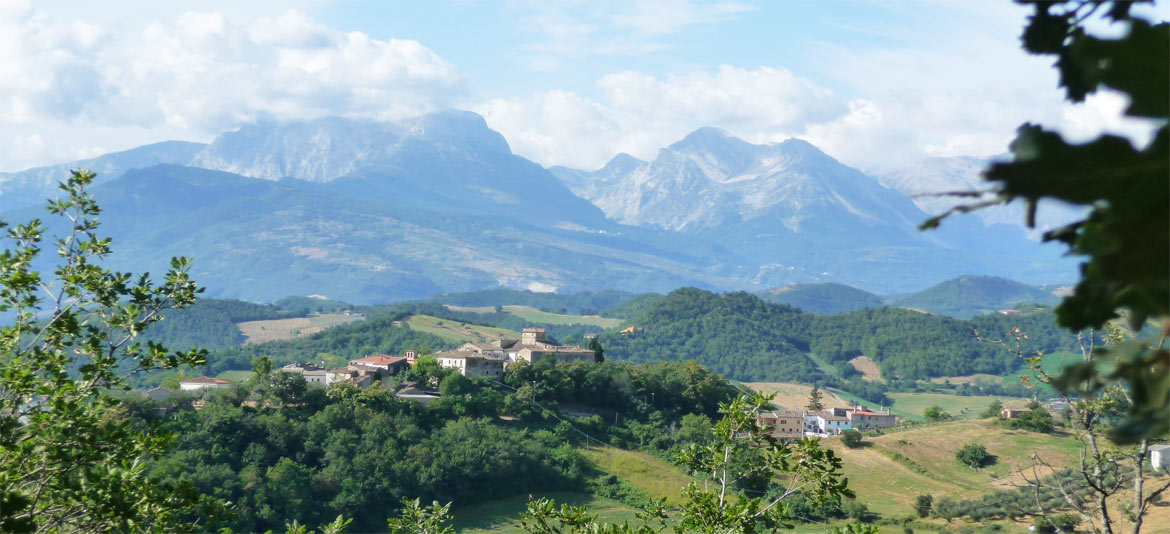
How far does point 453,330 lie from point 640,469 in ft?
228

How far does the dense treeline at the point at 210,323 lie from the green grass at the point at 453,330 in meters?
38.8

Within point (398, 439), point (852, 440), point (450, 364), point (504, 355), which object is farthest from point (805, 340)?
point (398, 439)

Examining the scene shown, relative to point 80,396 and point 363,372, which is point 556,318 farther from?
point 80,396

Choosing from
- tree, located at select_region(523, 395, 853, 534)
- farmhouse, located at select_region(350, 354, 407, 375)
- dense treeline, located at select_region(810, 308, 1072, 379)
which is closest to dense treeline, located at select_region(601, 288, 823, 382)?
dense treeline, located at select_region(810, 308, 1072, 379)

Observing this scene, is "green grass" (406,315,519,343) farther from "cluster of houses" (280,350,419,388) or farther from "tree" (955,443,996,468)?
"tree" (955,443,996,468)

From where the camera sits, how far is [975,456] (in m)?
53.1

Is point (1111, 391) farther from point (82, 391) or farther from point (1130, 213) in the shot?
point (82, 391)

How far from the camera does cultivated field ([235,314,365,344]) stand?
13825 centimetres

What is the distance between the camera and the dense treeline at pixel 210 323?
143500mm

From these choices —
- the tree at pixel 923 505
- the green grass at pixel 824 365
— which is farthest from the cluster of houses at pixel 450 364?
the green grass at pixel 824 365

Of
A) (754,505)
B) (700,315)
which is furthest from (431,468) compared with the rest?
(700,315)

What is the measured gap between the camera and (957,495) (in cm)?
4612

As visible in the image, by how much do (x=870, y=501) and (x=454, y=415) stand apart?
22.9 meters

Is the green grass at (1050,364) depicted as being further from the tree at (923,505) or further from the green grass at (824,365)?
the green grass at (824,365)
